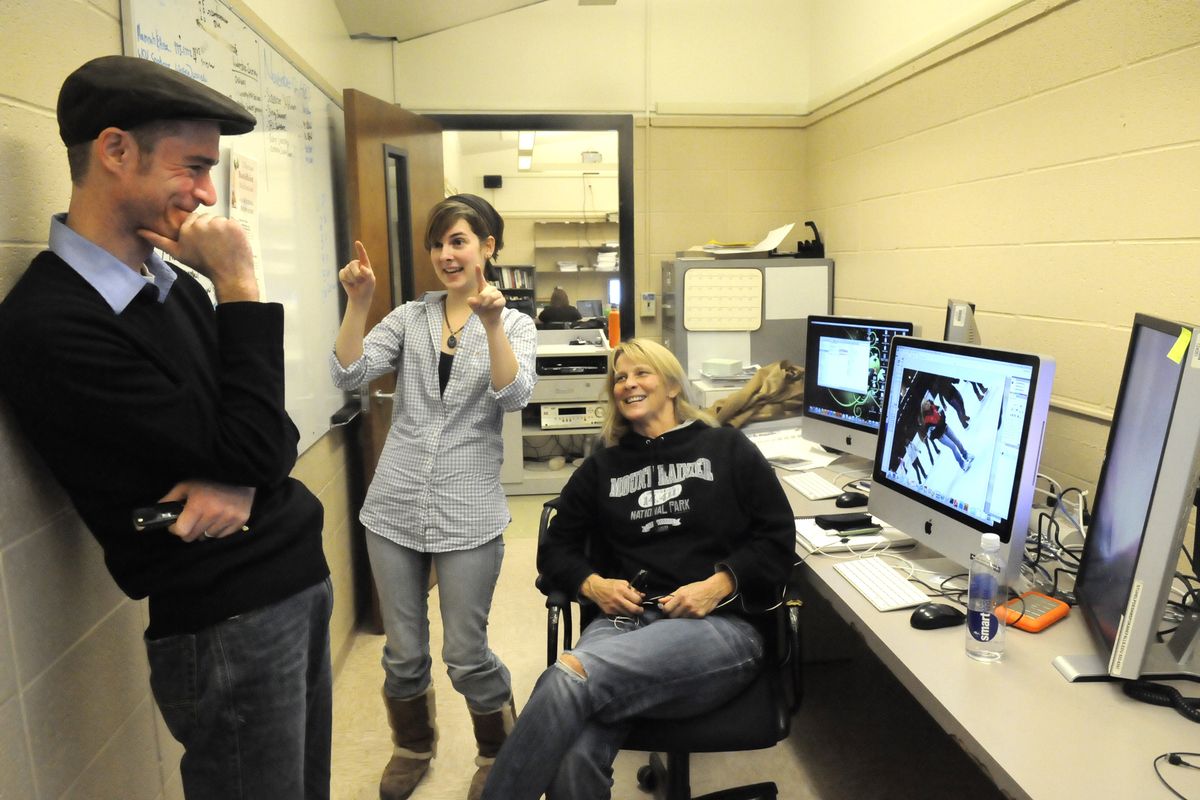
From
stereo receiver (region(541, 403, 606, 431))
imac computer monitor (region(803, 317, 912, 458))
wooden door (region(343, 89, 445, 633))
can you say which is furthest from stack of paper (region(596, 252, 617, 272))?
imac computer monitor (region(803, 317, 912, 458))

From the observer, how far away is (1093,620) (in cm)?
132

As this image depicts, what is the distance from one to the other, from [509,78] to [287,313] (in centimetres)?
239

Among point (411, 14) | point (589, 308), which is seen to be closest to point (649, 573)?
point (411, 14)

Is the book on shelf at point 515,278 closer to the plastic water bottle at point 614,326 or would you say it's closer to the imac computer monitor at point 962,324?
the plastic water bottle at point 614,326

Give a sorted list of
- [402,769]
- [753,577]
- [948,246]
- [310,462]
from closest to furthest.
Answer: [753,577] → [402,769] → [310,462] → [948,246]

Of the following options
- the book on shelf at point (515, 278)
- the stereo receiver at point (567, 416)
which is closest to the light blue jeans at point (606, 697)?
the stereo receiver at point (567, 416)

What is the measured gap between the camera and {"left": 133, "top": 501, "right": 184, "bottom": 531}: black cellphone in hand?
0.96m

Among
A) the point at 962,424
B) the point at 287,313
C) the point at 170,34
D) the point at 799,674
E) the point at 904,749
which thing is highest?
the point at 170,34

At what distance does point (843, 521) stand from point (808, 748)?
76cm

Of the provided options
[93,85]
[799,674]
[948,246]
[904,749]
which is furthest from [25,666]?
[948,246]

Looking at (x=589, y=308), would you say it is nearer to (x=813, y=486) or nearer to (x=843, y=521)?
(x=813, y=486)

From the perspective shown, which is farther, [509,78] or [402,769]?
[509,78]

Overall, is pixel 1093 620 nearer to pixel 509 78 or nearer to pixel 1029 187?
pixel 1029 187

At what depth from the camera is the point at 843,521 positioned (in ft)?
6.31
